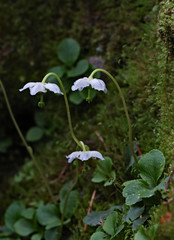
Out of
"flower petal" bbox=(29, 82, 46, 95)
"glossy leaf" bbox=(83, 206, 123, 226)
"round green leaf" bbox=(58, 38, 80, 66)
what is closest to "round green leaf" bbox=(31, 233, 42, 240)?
"glossy leaf" bbox=(83, 206, 123, 226)

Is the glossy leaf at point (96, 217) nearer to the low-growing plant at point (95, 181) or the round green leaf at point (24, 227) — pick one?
the low-growing plant at point (95, 181)

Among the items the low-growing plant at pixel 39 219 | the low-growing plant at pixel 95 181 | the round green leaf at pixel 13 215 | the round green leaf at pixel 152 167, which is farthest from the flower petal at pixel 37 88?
the round green leaf at pixel 13 215

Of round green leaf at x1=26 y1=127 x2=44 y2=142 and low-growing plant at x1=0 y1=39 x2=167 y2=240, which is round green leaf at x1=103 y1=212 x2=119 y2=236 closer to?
low-growing plant at x1=0 y1=39 x2=167 y2=240

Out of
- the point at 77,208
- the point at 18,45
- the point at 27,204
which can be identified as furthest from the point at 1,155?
the point at 77,208

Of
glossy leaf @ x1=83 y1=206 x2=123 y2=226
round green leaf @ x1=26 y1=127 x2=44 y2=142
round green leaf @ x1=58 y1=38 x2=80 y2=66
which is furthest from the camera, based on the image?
round green leaf @ x1=26 y1=127 x2=44 y2=142

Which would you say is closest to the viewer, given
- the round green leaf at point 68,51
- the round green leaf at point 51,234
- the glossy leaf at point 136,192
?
the glossy leaf at point 136,192

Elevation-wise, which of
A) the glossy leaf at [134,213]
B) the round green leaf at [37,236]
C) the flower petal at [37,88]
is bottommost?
the round green leaf at [37,236]
